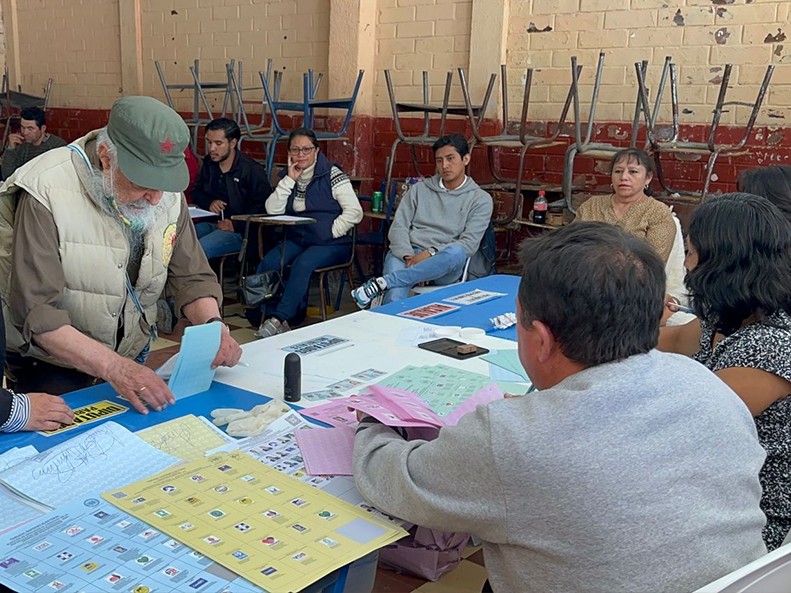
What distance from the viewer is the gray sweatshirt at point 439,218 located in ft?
Result: 15.7

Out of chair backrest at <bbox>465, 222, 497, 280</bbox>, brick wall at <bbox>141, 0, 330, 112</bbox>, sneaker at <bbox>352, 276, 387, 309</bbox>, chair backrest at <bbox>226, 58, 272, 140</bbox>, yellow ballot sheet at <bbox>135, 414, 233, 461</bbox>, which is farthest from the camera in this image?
brick wall at <bbox>141, 0, 330, 112</bbox>

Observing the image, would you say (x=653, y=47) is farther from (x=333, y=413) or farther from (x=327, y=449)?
(x=327, y=449)

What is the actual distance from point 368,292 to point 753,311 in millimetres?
2765

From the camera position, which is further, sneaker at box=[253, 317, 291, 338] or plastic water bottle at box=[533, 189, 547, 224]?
plastic water bottle at box=[533, 189, 547, 224]

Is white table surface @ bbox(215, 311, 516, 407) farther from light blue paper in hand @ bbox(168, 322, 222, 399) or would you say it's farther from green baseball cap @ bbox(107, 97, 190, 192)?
green baseball cap @ bbox(107, 97, 190, 192)

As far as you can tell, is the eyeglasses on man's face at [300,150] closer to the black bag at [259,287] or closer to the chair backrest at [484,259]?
the black bag at [259,287]

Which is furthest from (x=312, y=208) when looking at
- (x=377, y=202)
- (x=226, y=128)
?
(x=226, y=128)

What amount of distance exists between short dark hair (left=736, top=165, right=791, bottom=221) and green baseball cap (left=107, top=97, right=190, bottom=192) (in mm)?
1852

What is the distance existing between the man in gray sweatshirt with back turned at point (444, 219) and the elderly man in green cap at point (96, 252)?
96.5 inches

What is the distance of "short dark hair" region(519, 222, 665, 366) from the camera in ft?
3.83

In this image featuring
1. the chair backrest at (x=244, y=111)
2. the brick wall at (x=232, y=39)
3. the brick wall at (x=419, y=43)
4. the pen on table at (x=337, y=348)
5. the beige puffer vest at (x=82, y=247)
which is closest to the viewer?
the beige puffer vest at (x=82, y=247)

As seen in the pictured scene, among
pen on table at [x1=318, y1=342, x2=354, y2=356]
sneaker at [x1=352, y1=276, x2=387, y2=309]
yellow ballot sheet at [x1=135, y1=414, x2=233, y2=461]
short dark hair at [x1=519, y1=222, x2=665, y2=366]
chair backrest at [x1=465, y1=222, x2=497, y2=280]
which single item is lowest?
sneaker at [x1=352, y1=276, x2=387, y2=309]

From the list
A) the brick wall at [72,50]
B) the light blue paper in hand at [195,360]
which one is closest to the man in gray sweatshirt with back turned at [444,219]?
the light blue paper in hand at [195,360]

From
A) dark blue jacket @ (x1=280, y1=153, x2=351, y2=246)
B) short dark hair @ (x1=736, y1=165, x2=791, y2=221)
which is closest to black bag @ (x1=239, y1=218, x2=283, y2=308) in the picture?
dark blue jacket @ (x1=280, y1=153, x2=351, y2=246)
